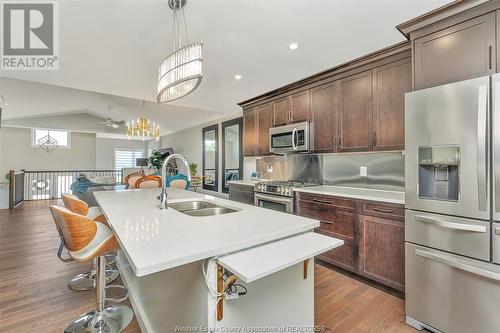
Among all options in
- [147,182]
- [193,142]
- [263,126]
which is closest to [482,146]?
[263,126]

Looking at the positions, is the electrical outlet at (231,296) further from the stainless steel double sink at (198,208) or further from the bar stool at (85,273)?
the bar stool at (85,273)

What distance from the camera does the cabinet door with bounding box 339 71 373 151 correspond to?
2656 mm

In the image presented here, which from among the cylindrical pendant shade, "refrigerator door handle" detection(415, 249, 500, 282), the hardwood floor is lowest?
the hardwood floor

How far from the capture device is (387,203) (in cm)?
218

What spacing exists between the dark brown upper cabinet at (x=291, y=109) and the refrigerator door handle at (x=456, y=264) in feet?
7.03

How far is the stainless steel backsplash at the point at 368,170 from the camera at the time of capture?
267cm

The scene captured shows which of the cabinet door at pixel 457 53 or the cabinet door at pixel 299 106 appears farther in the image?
the cabinet door at pixel 299 106

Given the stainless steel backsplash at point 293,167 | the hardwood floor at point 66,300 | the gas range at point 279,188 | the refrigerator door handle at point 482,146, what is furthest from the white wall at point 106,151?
the refrigerator door handle at point 482,146

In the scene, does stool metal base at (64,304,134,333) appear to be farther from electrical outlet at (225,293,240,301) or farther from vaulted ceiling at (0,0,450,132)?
vaulted ceiling at (0,0,450,132)

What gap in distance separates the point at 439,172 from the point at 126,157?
39.0 ft

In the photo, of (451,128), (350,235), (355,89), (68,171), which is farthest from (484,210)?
(68,171)

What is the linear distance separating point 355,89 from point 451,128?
134 centimetres

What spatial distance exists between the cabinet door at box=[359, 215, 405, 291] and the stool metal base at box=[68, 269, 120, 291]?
263cm

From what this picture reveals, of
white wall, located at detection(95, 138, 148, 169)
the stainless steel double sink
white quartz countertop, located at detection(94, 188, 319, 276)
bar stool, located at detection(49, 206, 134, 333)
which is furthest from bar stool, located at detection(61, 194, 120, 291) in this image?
white wall, located at detection(95, 138, 148, 169)
